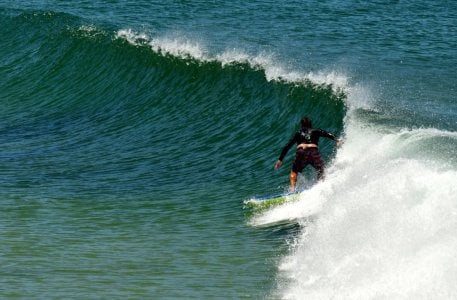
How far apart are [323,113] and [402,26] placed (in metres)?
13.6

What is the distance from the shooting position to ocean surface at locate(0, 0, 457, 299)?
1386cm

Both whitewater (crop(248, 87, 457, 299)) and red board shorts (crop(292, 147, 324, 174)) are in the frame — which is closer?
whitewater (crop(248, 87, 457, 299))

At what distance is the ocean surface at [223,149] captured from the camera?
13859mm

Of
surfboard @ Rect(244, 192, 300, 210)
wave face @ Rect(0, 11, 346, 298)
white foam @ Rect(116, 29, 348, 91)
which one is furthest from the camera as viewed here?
white foam @ Rect(116, 29, 348, 91)

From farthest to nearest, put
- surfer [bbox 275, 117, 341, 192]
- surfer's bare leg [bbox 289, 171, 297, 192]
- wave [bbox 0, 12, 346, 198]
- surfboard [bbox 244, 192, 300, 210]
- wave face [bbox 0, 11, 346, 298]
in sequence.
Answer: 1. wave [bbox 0, 12, 346, 198]
2. surfer's bare leg [bbox 289, 171, 297, 192]
3. surfer [bbox 275, 117, 341, 192]
4. surfboard [bbox 244, 192, 300, 210]
5. wave face [bbox 0, 11, 346, 298]

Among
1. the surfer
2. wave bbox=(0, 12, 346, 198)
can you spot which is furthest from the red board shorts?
wave bbox=(0, 12, 346, 198)

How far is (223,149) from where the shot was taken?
22.1m

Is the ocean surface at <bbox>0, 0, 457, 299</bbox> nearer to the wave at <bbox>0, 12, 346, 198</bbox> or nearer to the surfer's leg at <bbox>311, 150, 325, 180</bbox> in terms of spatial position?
the wave at <bbox>0, 12, 346, 198</bbox>

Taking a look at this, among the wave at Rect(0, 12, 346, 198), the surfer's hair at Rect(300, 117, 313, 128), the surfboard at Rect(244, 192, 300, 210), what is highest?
the surfer's hair at Rect(300, 117, 313, 128)

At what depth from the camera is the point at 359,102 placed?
2233 cm

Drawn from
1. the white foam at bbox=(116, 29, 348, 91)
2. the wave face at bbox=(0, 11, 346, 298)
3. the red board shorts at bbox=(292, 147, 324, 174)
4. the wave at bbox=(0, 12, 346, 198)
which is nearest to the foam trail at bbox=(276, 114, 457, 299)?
the red board shorts at bbox=(292, 147, 324, 174)

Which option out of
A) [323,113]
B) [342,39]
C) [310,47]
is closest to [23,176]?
[323,113]

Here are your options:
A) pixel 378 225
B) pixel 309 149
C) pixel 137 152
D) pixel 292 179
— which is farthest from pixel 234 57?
pixel 378 225

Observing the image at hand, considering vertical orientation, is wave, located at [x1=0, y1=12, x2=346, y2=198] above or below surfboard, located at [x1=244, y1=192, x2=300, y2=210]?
below
